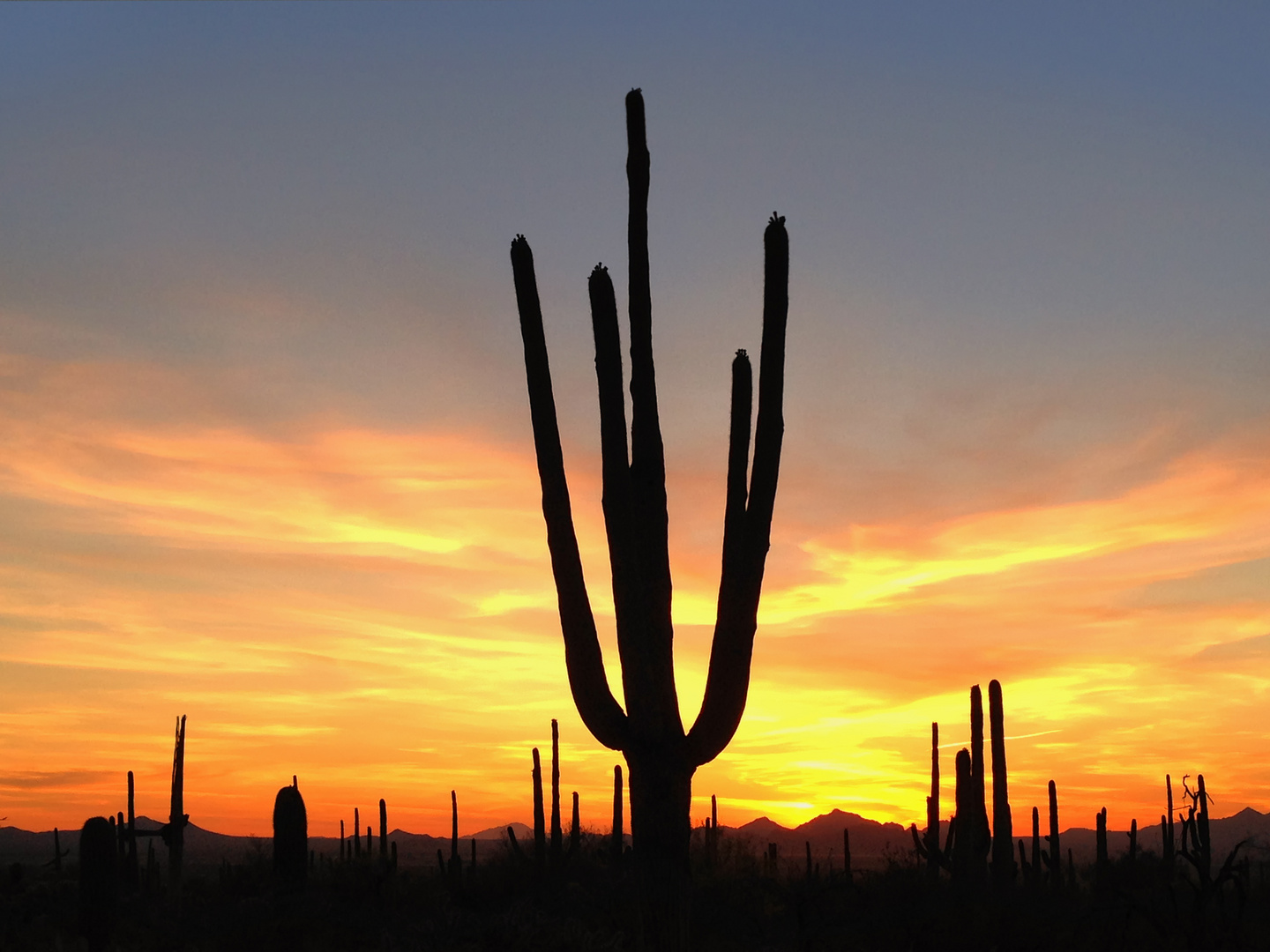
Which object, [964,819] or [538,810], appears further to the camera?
[538,810]

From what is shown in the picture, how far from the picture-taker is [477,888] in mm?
23641

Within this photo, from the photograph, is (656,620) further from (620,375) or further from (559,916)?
(559,916)

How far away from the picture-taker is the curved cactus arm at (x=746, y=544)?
452 inches

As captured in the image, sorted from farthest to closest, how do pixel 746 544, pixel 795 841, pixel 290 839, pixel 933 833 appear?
pixel 795 841 → pixel 933 833 → pixel 290 839 → pixel 746 544

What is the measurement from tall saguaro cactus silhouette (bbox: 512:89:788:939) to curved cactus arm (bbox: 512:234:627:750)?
11mm

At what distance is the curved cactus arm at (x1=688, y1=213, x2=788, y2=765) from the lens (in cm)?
1149

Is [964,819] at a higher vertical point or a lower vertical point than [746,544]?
lower

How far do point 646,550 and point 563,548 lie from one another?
29.6 inches

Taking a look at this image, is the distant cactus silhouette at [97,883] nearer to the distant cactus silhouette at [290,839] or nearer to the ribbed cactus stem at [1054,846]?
the distant cactus silhouette at [290,839]

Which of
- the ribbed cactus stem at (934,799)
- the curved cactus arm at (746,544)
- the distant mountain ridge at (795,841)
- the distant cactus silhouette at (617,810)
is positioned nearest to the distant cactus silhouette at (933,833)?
the ribbed cactus stem at (934,799)

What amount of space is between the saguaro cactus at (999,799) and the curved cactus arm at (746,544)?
558 inches

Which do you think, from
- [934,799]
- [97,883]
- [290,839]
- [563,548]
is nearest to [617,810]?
[934,799]

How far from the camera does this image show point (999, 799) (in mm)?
24375

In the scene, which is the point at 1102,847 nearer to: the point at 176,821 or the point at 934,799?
the point at 934,799
